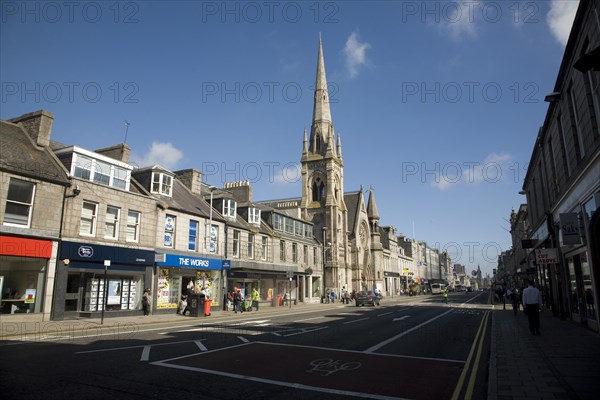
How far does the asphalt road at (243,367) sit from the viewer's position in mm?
6895

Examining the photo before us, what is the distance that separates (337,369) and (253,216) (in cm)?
2944

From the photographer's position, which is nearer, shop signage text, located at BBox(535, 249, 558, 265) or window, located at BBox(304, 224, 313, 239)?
shop signage text, located at BBox(535, 249, 558, 265)

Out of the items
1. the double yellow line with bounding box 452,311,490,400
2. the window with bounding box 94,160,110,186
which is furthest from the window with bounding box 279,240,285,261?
the double yellow line with bounding box 452,311,490,400

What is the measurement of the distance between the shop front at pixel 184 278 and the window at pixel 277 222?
1099 cm

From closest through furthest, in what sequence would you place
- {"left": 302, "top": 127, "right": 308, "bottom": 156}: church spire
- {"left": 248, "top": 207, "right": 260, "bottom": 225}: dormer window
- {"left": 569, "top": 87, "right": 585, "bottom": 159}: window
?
1. {"left": 569, "top": 87, "right": 585, "bottom": 159}: window
2. {"left": 248, "top": 207, "right": 260, "bottom": 225}: dormer window
3. {"left": 302, "top": 127, "right": 308, "bottom": 156}: church spire

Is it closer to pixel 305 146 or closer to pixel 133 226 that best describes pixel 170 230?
pixel 133 226

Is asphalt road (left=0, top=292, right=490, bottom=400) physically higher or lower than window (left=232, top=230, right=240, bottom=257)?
lower

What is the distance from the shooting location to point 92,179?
74.9 ft

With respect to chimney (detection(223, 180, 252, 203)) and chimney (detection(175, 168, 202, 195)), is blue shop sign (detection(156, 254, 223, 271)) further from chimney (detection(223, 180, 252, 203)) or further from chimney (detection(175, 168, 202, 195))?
chimney (detection(223, 180, 252, 203))

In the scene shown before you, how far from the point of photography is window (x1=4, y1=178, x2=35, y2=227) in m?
18.8

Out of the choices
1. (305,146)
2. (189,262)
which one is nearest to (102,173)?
(189,262)

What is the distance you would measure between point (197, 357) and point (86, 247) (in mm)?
14628

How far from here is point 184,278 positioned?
2856cm

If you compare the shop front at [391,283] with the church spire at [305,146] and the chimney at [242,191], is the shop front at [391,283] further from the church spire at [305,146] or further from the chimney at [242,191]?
the chimney at [242,191]
